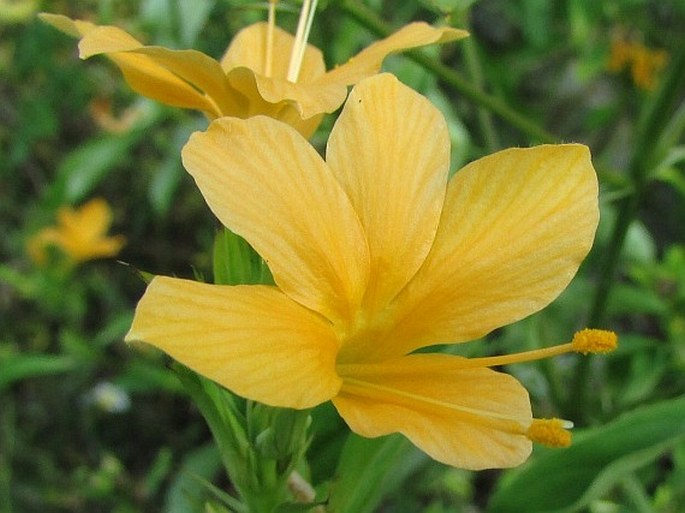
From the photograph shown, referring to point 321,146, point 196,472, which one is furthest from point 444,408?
point 196,472

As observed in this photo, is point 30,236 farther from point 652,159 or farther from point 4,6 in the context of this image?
point 652,159

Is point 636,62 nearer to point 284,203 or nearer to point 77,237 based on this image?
point 77,237

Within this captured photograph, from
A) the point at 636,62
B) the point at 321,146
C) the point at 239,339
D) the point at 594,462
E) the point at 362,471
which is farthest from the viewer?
the point at 636,62

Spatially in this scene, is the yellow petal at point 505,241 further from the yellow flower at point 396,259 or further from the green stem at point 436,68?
the green stem at point 436,68

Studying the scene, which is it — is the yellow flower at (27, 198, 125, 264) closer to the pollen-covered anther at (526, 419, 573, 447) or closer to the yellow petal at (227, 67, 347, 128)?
the yellow petal at (227, 67, 347, 128)

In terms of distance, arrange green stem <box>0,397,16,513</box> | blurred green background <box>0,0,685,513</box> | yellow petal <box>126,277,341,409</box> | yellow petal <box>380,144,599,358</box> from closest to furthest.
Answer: yellow petal <box>126,277,341,409</box> → yellow petal <box>380,144,599,358</box> → blurred green background <box>0,0,685,513</box> → green stem <box>0,397,16,513</box>

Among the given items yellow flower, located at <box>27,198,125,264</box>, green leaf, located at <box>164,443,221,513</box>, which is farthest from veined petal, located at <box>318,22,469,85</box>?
yellow flower, located at <box>27,198,125,264</box>

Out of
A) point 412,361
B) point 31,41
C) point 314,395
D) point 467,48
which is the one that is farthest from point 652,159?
point 31,41
